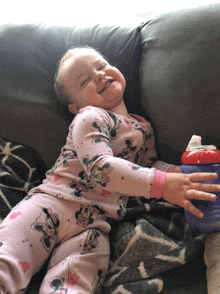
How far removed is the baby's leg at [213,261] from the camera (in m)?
0.67

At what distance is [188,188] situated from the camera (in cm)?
74

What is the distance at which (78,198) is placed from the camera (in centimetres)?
94

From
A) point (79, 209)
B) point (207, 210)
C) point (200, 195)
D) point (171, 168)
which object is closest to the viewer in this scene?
point (200, 195)

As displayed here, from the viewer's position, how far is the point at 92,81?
3.51 feet

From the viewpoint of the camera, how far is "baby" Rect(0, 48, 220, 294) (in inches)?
29.6

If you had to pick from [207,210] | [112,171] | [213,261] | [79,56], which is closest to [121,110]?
[79,56]

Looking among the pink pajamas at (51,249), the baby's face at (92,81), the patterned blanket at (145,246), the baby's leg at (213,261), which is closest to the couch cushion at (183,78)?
the baby's face at (92,81)

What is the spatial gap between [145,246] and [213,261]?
Answer: 19 centimetres

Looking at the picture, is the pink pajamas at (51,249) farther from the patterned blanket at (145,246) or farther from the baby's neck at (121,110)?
the baby's neck at (121,110)

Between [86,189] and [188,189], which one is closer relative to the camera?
[188,189]

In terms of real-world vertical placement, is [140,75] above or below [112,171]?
above

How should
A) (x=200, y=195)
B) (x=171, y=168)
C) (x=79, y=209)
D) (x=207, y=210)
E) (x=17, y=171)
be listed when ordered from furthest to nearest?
(x=17, y=171) → (x=171, y=168) → (x=79, y=209) → (x=207, y=210) → (x=200, y=195)

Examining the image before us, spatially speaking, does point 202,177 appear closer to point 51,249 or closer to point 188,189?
point 188,189

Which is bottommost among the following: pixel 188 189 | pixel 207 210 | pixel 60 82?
pixel 207 210
